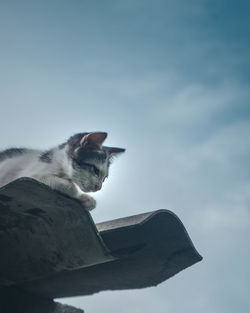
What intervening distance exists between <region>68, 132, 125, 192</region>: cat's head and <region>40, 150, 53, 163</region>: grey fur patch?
0.23m

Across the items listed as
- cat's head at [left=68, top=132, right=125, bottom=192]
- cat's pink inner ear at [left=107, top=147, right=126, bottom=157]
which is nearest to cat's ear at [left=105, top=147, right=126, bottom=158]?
cat's pink inner ear at [left=107, top=147, right=126, bottom=157]

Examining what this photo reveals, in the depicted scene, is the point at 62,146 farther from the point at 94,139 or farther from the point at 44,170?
the point at 44,170

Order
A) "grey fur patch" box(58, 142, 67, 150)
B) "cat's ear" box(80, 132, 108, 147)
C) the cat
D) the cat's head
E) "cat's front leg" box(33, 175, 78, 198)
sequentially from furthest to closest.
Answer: "grey fur patch" box(58, 142, 67, 150) → the cat's head → "cat's ear" box(80, 132, 108, 147) → the cat → "cat's front leg" box(33, 175, 78, 198)

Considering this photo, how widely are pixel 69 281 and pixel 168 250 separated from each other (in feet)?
3.43

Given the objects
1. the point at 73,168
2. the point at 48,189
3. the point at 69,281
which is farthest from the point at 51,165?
the point at 48,189

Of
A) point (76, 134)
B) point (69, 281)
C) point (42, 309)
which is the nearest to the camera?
point (69, 281)

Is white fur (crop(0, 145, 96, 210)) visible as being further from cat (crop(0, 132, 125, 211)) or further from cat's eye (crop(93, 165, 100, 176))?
cat's eye (crop(93, 165, 100, 176))

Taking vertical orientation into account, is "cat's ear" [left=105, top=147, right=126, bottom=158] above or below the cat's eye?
above

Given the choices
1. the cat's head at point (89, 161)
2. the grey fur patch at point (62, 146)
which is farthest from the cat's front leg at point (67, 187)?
the grey fur patch at point (62, 146)

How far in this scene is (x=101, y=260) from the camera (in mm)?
2445

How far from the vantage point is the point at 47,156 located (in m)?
3.94

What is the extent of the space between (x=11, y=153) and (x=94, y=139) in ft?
4.33

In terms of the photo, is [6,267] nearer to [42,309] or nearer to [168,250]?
[42,309]

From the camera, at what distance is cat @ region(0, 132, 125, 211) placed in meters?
3.46
